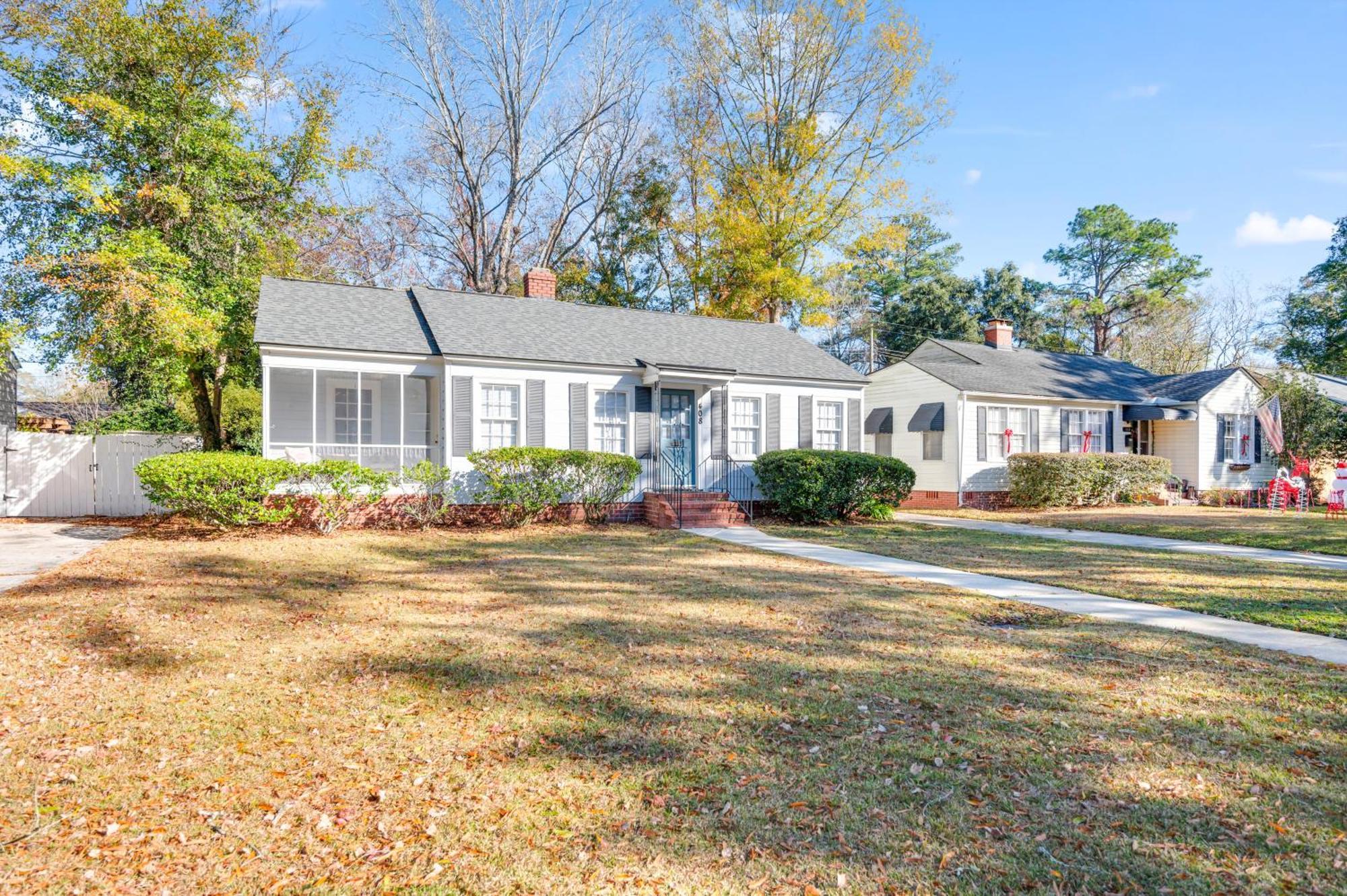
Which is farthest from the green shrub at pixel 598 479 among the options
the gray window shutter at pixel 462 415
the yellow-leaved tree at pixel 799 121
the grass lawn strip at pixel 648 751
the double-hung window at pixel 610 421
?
the yellow-leaved tree at pixel 799 121

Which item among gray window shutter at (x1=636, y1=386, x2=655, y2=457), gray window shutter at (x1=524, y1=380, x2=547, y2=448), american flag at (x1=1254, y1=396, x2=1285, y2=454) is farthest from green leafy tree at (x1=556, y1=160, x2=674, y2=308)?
american flag at (x1=1254, y1=396, x2=1285, y2=454)

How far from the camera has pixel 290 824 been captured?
308 cm

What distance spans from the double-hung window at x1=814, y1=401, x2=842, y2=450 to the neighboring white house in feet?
14.2

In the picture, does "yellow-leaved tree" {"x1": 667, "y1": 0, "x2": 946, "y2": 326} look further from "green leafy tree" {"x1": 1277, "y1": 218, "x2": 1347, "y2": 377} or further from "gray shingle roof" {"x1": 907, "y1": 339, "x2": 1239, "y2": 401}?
"green leafy tree" {"x1": 1277, "y1": 218, "x2": 1347, "y2": 377}

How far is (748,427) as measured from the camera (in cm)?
1653

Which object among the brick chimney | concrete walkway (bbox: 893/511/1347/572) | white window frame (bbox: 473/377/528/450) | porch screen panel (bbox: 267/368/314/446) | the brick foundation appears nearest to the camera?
concrete walkway (bbox: 893/511/1347/572)

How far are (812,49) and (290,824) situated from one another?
2584 centimetres

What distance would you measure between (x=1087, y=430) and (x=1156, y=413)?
2.28m

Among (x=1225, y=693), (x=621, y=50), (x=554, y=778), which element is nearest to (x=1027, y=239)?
(x=621, y=50)

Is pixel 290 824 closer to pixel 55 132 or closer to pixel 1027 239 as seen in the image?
pixel 55 132

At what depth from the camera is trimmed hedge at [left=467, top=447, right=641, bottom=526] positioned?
13.4 metres

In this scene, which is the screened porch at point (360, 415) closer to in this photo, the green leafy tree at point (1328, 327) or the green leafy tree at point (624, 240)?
the green leafy tree at point (624, 240)

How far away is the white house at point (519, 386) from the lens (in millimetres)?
13875

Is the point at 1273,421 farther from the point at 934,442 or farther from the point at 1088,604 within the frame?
the point at 1088,604
